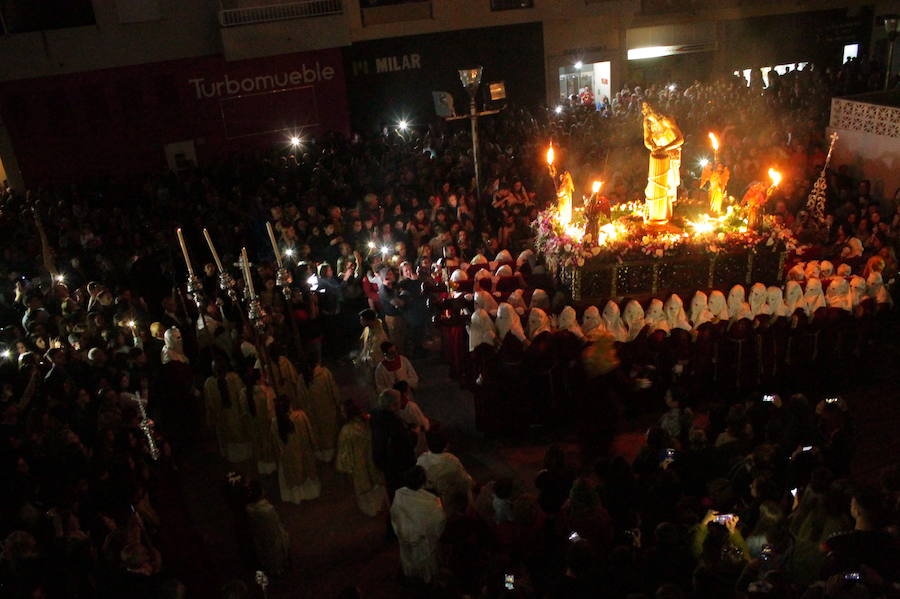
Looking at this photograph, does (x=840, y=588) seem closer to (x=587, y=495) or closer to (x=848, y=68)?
(x=587, y=495)

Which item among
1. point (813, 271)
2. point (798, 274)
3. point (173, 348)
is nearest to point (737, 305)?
point (798, 274)

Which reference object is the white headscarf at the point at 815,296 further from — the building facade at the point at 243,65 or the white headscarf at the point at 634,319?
the building facade at the point at 243,65

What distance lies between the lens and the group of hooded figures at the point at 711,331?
28.2 ft

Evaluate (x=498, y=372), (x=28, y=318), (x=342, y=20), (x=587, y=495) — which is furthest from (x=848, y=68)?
(x=28, y=318)

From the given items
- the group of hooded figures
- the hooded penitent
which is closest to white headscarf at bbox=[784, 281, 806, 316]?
the group of hooded figures

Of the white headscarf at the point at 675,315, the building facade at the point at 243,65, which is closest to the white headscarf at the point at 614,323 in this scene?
the white headscarf at the point at 675,315

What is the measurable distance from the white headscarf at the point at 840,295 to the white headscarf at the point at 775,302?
58cm

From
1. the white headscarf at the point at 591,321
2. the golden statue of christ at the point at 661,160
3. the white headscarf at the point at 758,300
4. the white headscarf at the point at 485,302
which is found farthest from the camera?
the golden statue of christ at the point at 661,160

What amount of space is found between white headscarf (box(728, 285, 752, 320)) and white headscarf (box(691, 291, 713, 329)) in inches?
12.2

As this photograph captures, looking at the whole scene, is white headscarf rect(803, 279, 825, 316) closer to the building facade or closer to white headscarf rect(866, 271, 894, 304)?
white headscarf rect(866, 271, 894, 304)

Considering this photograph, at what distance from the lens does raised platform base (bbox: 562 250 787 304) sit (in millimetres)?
10250

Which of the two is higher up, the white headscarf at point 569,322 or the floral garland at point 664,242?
the floral garland at point 664,242

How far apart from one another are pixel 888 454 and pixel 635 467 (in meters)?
3.49

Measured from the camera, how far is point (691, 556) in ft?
17.9
